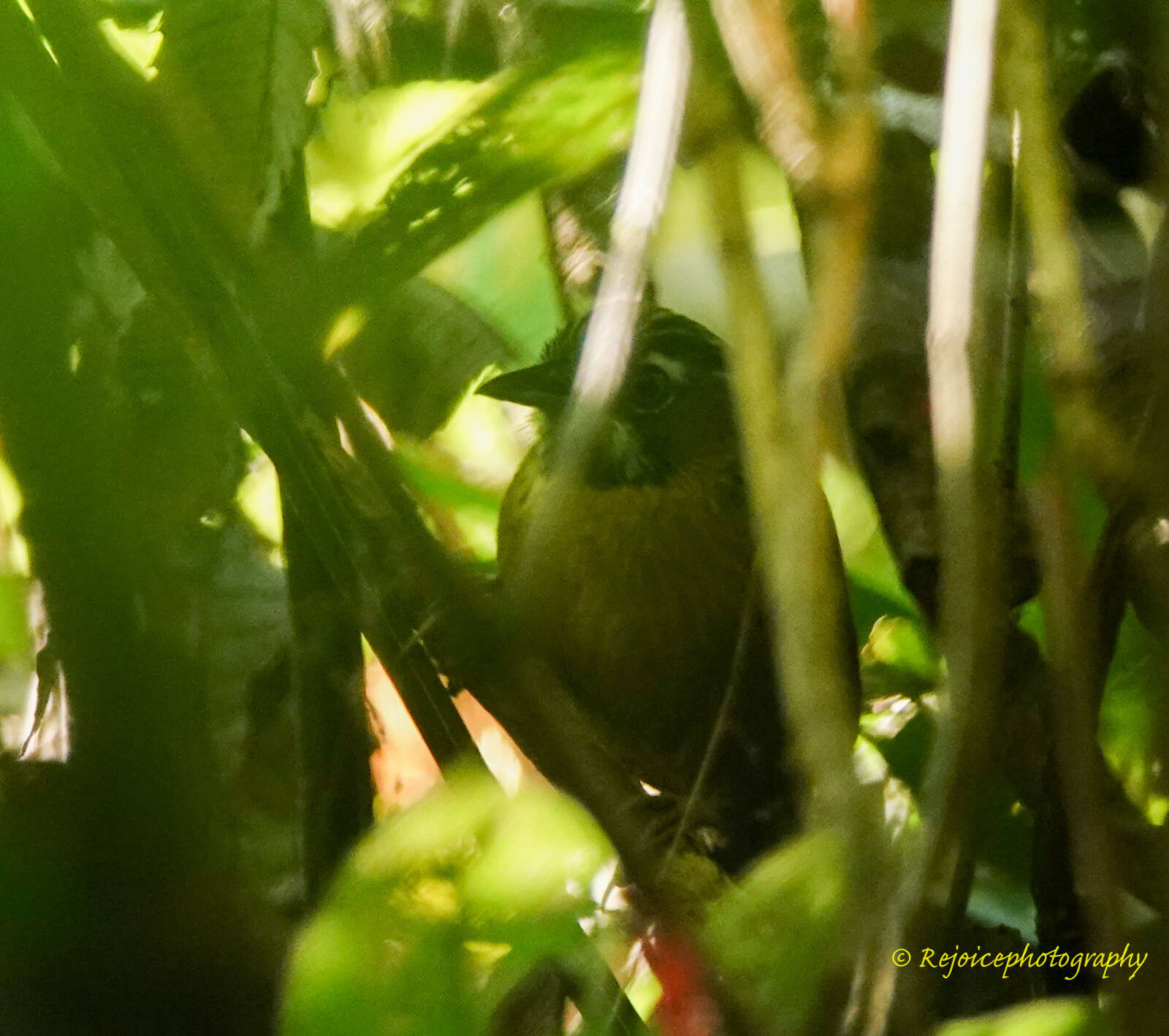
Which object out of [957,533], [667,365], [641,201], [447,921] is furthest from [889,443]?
[447,921]

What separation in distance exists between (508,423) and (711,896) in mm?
1066

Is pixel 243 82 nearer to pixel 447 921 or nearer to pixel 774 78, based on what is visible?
pixel 774 78

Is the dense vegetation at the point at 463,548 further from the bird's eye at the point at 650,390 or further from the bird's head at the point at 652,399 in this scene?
the bird's eye at the point at 650,390

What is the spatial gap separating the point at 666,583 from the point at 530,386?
349mm

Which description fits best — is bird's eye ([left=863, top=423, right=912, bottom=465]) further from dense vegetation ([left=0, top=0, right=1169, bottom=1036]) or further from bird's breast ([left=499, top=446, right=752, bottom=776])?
bird's breast ([left=499, top=446, right=752, bottom=776])

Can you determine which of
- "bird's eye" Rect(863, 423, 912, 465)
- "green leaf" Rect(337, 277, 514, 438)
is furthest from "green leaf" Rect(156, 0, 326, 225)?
"bird's eye" Rect(863, 423, 912, 465)

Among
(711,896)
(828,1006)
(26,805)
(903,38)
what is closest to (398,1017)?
(828,1006)

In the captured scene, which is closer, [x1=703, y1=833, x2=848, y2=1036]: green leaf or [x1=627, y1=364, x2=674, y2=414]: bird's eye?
[x1=703, y1=833, x2=848, y2=1036]: green leaf

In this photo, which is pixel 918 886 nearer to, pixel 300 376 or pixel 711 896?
pixel 711 896

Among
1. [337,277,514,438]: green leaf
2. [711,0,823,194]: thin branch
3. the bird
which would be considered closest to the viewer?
[711,0,823,194]: thin branch

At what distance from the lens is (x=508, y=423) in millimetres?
2043

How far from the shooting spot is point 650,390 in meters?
2.02

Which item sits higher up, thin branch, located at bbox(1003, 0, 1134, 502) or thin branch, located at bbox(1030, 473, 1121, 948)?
thin branch, located at bbox(1003, 0, 1134, 502)

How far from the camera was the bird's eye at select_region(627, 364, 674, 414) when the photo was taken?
1.90 m
